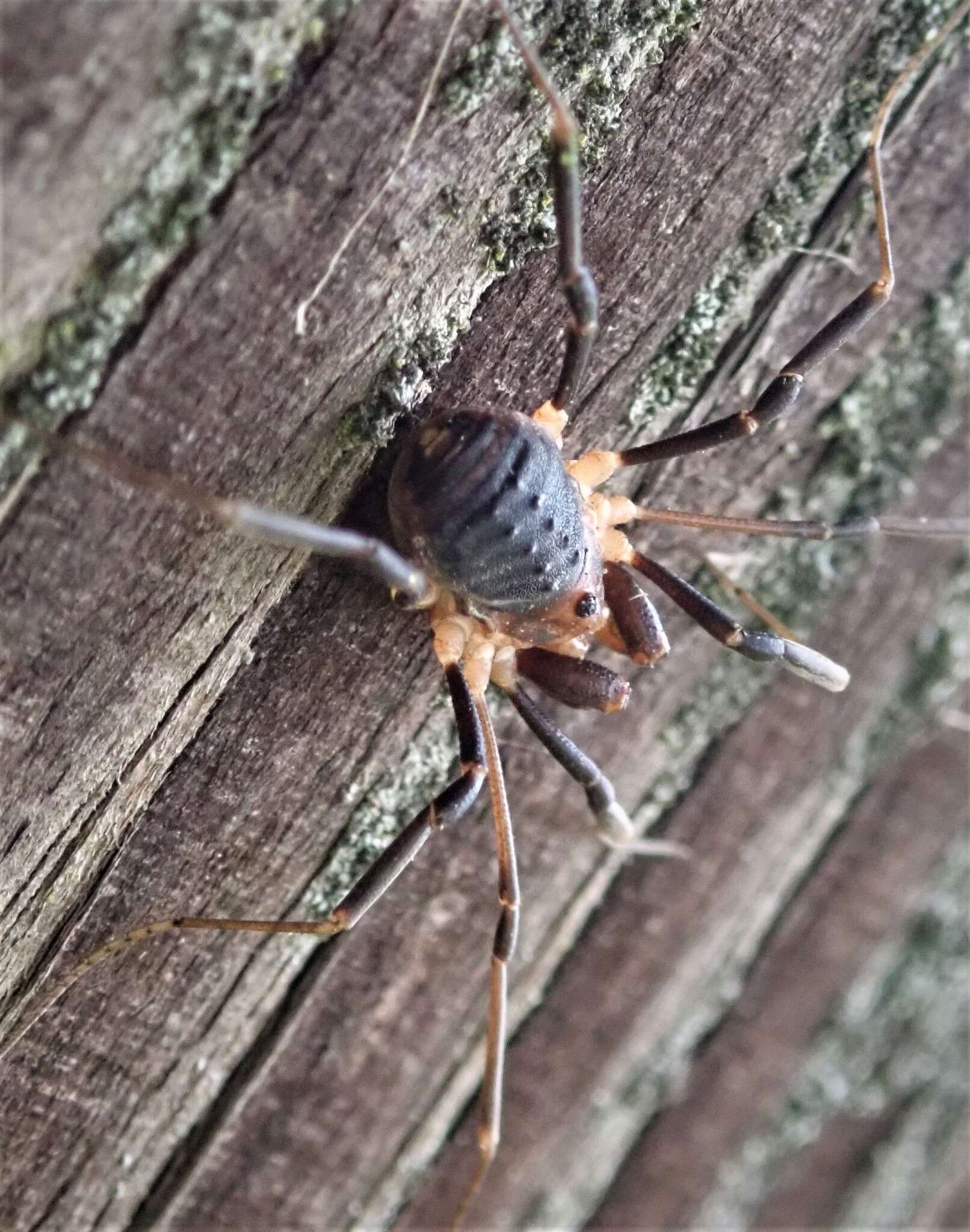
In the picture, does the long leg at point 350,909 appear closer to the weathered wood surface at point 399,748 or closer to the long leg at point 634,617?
the weathered wood surface at point 399,748

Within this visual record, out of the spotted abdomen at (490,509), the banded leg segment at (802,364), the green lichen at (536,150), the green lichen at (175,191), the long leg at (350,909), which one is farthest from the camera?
the banded leg segment at (802,364)

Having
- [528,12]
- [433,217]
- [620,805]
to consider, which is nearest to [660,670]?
[620,805]

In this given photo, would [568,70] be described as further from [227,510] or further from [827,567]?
[827,567]

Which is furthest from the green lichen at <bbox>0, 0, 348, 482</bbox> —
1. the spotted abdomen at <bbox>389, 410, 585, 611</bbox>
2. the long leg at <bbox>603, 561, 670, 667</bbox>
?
the long leg at <bbox>603, 561, 670, 667</bbox>

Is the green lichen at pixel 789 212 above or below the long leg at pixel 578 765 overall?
above

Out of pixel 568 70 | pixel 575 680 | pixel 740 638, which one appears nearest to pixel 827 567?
pixel 740 638

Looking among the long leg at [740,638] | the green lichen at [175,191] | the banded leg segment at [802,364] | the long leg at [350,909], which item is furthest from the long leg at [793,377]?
the green lichen at [175,191]

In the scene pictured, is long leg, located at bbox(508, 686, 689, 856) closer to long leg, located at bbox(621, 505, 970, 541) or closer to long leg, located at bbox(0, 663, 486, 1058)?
long leg, located at bbox(0, 663, 486, 1058)
